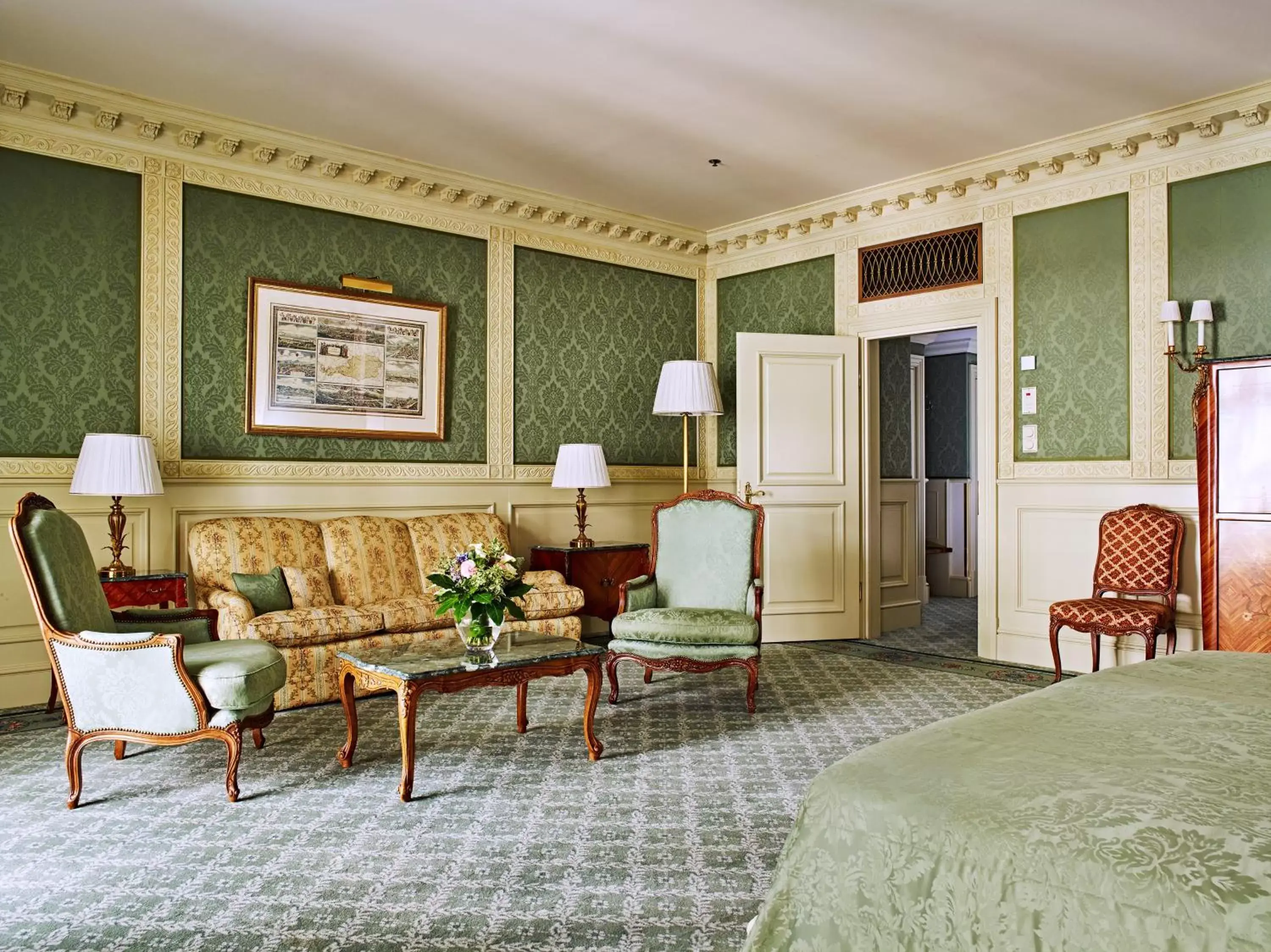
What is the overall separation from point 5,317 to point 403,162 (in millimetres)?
2296

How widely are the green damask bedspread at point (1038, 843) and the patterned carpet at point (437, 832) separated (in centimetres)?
80

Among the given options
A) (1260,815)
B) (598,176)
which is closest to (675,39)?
(598,176)

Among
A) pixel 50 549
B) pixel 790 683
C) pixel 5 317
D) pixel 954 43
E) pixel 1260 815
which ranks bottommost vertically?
pixel 790 683

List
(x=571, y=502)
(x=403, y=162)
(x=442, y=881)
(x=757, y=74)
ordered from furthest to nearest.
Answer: (x=571, y=502)
(x=403, y=162)
(x=757, y=74)
(x=442, y=881)

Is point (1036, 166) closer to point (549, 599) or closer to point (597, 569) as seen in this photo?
point (597, 569)

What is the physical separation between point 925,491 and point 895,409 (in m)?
2.80

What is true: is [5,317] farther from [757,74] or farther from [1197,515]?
[1197,515]

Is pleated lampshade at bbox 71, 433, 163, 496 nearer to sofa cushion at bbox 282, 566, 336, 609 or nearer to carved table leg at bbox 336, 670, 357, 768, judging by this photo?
sofa cushion at bbox 282, 566, 336, 609

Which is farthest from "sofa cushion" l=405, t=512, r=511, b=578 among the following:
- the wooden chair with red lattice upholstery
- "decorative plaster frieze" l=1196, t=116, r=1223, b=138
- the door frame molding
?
"decorative plaster frieze" l=1196, t=116, r=1223, b=138

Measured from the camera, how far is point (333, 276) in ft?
17.6

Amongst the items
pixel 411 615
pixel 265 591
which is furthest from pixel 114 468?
A: pixel 411 615

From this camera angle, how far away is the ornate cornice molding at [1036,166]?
4.63 metres

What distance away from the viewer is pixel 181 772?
11.1ft

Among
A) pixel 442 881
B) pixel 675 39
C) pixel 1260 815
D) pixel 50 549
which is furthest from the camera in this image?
pixel 675 39
